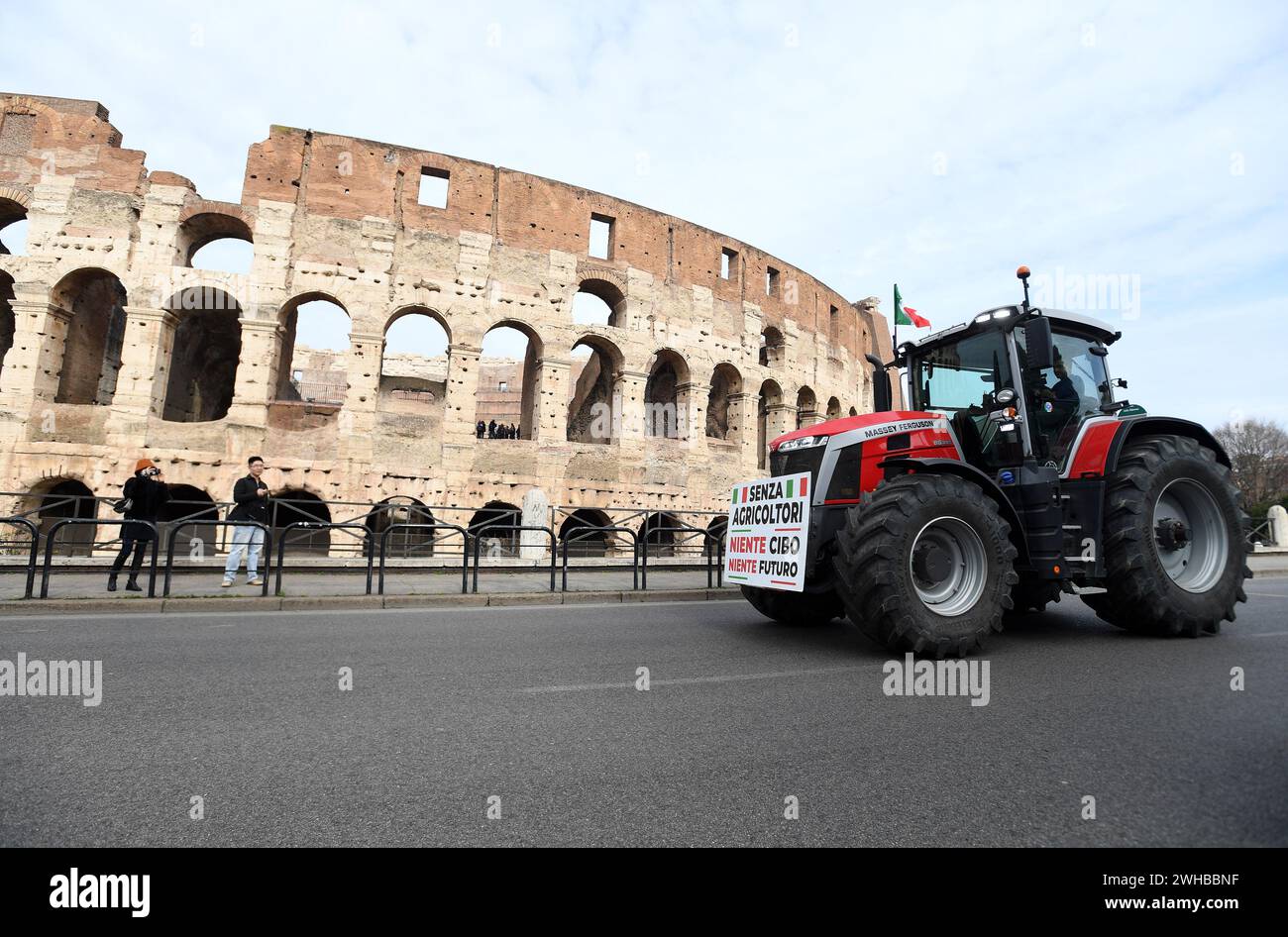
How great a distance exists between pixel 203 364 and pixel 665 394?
1740 cm

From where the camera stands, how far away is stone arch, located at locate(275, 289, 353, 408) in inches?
720

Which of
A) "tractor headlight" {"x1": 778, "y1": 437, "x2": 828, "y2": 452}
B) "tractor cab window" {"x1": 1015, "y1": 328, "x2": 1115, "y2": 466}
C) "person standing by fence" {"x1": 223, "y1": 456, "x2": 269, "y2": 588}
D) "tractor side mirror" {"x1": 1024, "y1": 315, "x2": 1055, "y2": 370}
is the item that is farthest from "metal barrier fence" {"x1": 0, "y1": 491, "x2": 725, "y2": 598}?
"tractor side mirror" {"x1": 1024, "y1": 315, "x2": 1055, "y2": 370}

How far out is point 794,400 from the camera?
25.3 metres

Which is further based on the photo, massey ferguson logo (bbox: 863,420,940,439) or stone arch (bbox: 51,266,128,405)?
stone arch (bbox: 51,266,128,405)

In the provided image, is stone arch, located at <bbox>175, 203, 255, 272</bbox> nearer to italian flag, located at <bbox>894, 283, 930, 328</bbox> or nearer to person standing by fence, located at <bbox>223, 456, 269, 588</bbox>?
person standing by fence, located at <bbox>223, 456, 269, 588</bbox>

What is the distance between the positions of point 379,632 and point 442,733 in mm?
3455

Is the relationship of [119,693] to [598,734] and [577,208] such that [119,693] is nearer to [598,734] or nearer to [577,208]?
[598,734]

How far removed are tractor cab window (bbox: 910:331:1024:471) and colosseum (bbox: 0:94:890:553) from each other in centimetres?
902

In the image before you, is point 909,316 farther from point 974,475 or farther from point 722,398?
point 974,475

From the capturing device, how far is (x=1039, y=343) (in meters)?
5.20

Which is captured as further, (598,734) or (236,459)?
(236,459)
